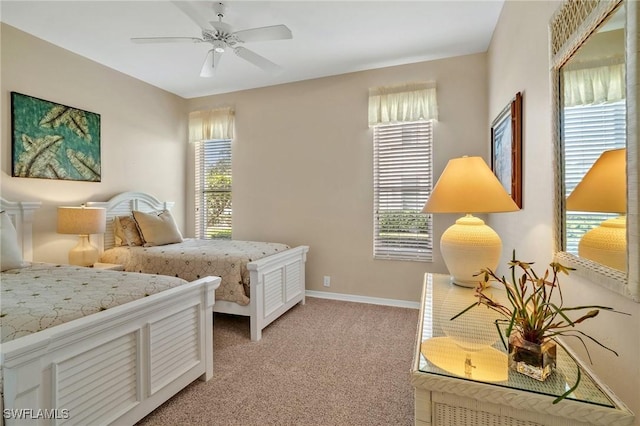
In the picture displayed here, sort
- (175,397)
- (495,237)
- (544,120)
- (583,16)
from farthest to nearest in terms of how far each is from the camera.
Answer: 1. (175,397)
2. (495,237)
3. (544,120)
4. (583,16)

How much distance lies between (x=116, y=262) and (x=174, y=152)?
1.91 meters

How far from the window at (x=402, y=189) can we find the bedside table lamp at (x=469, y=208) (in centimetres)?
171

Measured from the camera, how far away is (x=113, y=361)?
1.45 m

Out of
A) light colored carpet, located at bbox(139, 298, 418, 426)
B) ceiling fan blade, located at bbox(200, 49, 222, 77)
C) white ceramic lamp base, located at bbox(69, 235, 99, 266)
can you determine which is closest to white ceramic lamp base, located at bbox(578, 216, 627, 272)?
light colored carpet, located at bbox(139, 298, 418, 426)

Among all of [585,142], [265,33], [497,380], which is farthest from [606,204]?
[265,33]

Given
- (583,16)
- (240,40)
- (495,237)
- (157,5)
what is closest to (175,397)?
(495,237)

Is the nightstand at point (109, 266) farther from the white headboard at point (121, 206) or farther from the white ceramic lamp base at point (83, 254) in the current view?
the white headboard at point (121, 206)

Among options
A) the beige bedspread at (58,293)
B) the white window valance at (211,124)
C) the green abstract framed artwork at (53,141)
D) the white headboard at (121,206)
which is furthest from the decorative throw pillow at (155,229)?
the white window valance at (211,124)

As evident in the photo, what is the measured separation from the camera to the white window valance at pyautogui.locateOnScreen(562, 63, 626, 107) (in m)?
0.84

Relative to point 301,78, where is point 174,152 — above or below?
below

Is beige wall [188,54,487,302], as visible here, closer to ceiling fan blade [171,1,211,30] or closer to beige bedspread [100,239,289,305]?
beige bedspread [100,239,289,305]

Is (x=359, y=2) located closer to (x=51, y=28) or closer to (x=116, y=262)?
(x=51, y=28)

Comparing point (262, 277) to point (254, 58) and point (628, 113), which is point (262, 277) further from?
point (628, 113)

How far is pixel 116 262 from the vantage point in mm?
3162
